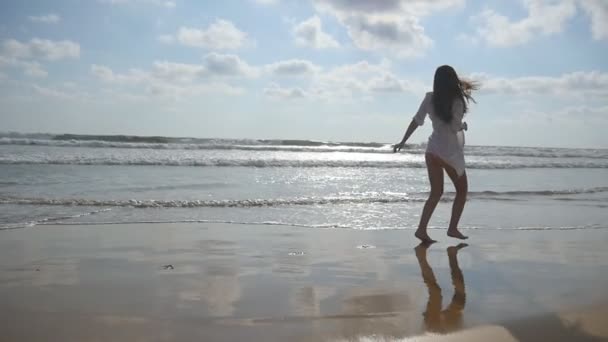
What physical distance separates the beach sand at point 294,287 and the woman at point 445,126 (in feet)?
1.95

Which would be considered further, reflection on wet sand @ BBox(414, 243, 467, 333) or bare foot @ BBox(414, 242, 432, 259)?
bare foot @ BBox(414, 242, 432, 259)

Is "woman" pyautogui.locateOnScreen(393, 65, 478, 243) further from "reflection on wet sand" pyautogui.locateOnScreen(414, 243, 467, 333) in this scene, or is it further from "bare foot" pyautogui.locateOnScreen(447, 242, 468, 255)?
"reflection on wet sand" pyautogui.locateOnScreen(414, 243, 467, 333)

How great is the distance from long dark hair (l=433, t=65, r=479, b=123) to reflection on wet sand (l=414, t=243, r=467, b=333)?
1.48m

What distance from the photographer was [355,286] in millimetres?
3488

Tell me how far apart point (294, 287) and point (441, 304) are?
945mm

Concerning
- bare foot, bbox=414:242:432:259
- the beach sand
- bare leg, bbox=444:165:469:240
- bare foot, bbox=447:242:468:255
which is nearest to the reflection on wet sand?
the beach sand

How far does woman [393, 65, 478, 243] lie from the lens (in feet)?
16.5

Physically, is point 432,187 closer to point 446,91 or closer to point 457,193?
point 457,193

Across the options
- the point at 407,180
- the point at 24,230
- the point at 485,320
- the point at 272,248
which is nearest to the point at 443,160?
the point at 272,248

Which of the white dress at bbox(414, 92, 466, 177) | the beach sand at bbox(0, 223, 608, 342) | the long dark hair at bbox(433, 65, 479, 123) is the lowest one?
the beach sand at bbox(0, 223, 608, 342)

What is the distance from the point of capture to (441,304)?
3.11 meters

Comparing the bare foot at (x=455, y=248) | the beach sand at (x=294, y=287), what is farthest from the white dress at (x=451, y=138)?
the beach sand at (x=294, y=287)

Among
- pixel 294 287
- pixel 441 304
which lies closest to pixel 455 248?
pixel 441 304

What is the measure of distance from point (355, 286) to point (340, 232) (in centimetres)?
219
